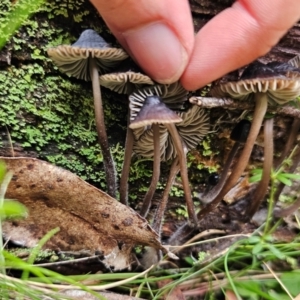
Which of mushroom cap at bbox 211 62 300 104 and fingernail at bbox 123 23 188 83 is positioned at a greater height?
fingernail at bbox 123 23 188 83

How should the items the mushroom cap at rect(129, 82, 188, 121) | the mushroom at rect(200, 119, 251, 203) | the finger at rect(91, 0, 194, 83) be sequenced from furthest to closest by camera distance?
the mushroom at rect(200, 119, 251, 203), the mushroom cap at rect(129, 82, 188, 121), the finger at rect(91, 0, 194, 83)

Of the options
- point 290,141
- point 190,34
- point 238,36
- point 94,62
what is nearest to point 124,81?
point 94,62

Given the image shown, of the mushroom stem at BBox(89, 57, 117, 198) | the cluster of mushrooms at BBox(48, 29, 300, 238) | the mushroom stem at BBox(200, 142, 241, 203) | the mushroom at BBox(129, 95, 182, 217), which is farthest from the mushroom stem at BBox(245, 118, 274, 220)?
the mushroom stem at BBox(89, 57, 117, 198)

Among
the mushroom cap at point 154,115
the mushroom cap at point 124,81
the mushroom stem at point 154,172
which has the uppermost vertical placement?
the mushroom cap at point 124,81

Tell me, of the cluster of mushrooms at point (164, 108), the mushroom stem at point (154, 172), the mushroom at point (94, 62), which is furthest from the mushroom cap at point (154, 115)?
the mushroom at point (94, 62)

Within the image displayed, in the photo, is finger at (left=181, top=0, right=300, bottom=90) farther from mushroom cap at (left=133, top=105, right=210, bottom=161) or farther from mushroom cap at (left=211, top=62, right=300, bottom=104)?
mushroom cap at (left=133, top=105, right=210, bottom=161)

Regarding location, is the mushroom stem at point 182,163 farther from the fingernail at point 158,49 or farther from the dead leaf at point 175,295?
the dead leaf at point 175,295

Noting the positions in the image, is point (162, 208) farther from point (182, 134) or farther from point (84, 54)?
point (84, 54)
